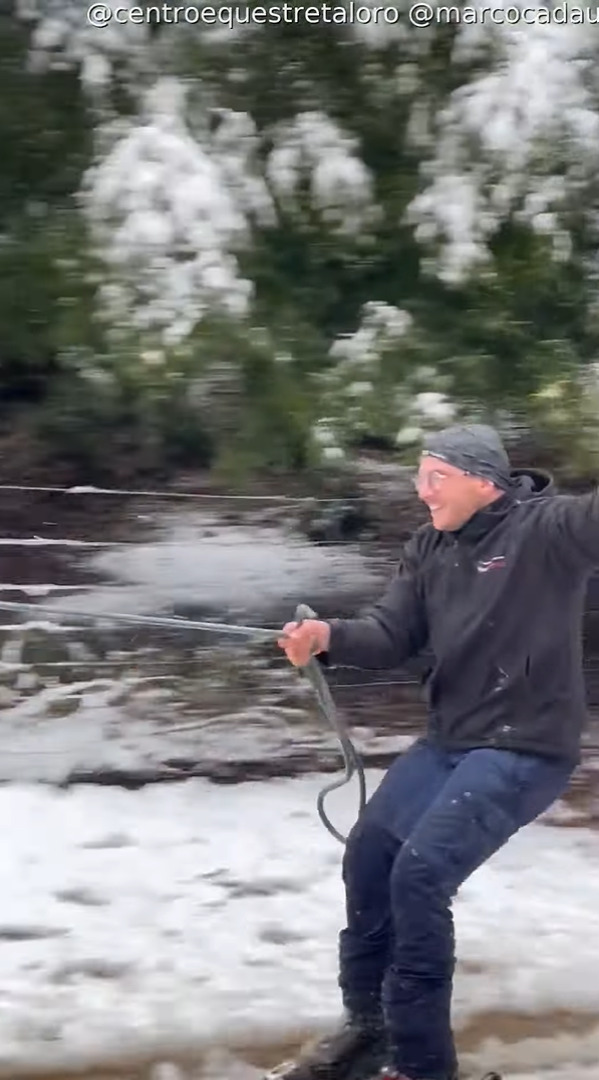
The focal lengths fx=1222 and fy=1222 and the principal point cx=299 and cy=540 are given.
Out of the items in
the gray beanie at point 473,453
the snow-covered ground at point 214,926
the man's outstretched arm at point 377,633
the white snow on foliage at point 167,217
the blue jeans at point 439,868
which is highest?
the white snow on foliage at point 167,217

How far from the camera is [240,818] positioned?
4.32m

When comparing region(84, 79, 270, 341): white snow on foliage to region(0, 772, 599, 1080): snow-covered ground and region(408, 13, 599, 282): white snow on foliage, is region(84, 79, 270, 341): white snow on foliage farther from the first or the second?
region(0, 772, 599, 1080): snow-covered ground

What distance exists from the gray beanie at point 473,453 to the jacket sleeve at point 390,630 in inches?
10.1

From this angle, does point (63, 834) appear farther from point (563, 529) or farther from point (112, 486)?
point (563, 529)

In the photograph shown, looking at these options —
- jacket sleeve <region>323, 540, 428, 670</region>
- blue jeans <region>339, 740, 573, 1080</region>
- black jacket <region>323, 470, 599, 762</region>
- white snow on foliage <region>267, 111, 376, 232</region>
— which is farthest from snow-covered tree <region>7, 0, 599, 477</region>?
blue jeans <region>339, 740, 573, 1080</region>

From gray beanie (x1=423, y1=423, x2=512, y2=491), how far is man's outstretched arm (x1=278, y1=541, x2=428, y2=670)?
255 millimetres

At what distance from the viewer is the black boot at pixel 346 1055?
2656 millimetres

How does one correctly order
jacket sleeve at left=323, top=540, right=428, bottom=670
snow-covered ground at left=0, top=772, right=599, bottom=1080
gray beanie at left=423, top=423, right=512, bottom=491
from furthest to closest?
snow-covered ground at left=0, top=772, right=599, bottom=1080 < jacket sleeve at left=323, top=540, right=428, bottom=670 < gray beanie at left=423, top=423, right=512, bottom=491

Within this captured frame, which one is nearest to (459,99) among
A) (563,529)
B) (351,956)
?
(563,529)

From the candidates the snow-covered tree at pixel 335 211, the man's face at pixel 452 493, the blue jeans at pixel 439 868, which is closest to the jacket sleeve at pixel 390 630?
the man's face at pixel 452 493

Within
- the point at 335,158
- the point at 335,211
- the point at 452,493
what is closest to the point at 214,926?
the point at 452,493

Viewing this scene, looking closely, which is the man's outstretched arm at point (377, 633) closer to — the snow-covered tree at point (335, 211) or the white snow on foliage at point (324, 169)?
→ the snow-covered tree at point (335, 211)

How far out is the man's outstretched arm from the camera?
2.66m

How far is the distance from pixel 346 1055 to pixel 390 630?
0.93 metres
